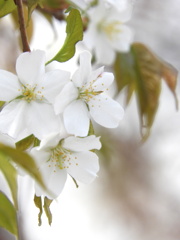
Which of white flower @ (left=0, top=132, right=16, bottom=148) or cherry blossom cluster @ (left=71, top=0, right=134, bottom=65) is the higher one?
white flower @ (left=0, top=132, right=16, bottom=148)

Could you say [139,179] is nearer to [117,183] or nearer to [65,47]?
[117,183]

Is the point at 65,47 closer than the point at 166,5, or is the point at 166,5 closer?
the point at 65,47

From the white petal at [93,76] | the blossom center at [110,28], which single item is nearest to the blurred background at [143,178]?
the blossom center at [110,28]

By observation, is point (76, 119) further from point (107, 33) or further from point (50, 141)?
point (107, 33)

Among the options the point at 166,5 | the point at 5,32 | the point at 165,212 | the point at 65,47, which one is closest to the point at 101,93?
the point at 65,47

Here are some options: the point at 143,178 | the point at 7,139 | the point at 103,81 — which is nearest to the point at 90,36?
the point at 103,81

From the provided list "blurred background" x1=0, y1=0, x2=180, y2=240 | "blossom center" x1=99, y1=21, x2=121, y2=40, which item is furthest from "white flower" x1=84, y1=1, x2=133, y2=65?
"blurred background" x1=0, y1=0, x2=180, y2=240

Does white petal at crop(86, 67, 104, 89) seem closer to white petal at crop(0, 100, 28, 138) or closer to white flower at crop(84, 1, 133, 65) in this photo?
white petal at crop(0, 100, 28, 138)
